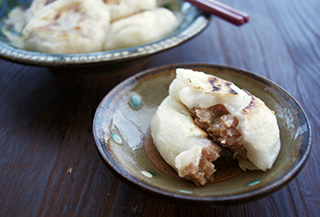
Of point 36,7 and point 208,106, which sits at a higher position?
point 208,106

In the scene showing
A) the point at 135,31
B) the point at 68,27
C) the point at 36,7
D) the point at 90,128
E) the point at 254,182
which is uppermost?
the point at 254,182

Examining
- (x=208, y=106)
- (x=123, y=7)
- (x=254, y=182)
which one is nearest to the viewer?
(x=254, y=182)

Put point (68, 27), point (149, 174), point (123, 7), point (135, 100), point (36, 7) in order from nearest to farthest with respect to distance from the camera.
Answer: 1. point (149, 174)
2. point (135, 100)
3. point (68, 27)
4. point (123, 7)
5. point (36, 7)

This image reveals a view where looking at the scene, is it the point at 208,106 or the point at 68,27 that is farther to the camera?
the point at 68,27

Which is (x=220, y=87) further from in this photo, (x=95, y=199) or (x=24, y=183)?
(x=24, y=183)

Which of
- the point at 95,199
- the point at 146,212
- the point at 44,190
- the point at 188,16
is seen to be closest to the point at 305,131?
the point at 146,212

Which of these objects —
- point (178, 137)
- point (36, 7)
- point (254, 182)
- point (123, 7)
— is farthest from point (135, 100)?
point (36, 7)

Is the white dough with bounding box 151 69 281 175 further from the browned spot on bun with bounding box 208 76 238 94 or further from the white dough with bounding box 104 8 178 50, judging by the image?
the white dough with bounding box 104 8 178 50

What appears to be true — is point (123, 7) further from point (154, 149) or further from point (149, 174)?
point (149, 174)
